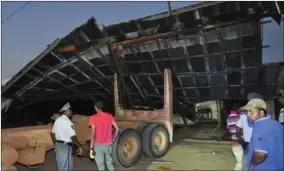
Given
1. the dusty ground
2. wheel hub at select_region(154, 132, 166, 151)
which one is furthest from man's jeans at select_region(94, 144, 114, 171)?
wheel hub at select_region(154, 132, 166, 151)

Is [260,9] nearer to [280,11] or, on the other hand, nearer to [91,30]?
[280,11]

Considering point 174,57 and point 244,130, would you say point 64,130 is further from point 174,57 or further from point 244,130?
point 174,57

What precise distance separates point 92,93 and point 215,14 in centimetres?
556

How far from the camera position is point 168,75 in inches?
320

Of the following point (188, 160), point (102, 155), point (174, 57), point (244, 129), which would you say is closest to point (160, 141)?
point (188, 160)

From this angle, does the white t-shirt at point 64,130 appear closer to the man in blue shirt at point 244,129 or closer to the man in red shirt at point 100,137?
the man in red shirt at point 100,137

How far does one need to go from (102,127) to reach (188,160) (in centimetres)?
286

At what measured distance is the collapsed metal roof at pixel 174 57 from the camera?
22.0 feet

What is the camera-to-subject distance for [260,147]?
289 cm

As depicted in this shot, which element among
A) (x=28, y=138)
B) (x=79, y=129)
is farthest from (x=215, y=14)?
(x=28, y=138)

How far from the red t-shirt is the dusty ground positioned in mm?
1765

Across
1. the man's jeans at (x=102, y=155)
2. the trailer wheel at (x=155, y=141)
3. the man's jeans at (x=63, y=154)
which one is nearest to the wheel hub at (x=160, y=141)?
the trailer wheel at (x=155, y=141)

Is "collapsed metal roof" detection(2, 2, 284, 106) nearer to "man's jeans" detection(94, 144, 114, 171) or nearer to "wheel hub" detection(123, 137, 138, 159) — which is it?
"wheel hub" detection(123, 137, 138, 159)

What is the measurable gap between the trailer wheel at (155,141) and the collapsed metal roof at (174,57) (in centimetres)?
165
